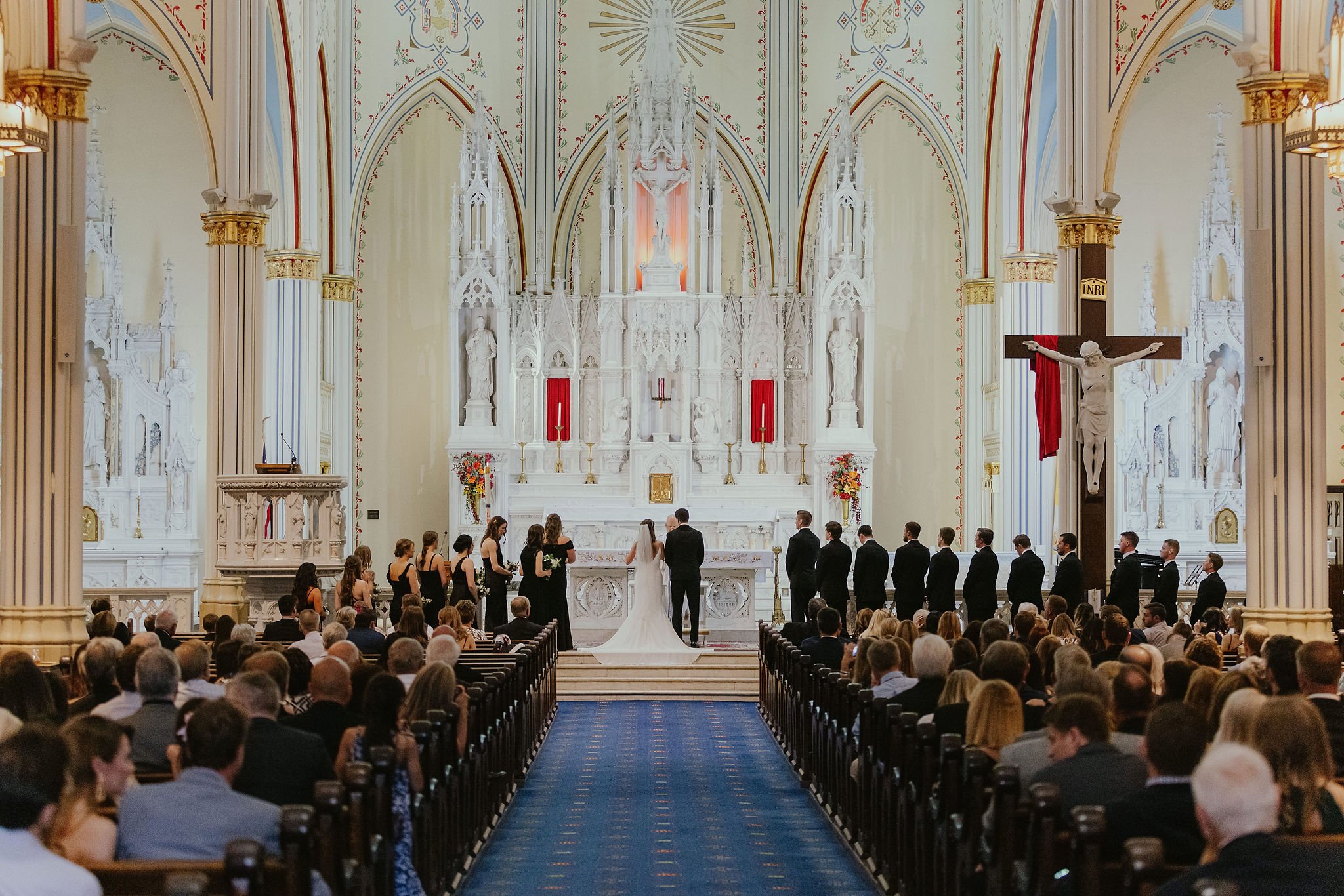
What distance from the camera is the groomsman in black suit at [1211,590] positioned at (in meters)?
13.9

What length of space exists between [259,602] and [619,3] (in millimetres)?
13593

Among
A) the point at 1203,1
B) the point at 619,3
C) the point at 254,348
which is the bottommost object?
the point at 254,348

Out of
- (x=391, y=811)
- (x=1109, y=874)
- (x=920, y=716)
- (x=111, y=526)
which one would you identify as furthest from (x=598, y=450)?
(x=1109, y=874)

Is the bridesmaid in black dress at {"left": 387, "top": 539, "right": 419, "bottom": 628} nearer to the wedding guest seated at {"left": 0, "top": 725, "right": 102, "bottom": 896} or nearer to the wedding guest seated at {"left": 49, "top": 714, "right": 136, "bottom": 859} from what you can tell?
the wedding guest seated at {"left": 49, "top": 714, "right": 136, "bottom": 859}

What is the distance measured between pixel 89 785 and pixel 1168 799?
292cm

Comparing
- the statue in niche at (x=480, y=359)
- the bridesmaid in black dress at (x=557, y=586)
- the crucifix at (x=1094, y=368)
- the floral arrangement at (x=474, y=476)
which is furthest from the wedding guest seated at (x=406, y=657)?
the statue in niche at (x=480, y=359)

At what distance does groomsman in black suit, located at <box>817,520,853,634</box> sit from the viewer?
595 inches

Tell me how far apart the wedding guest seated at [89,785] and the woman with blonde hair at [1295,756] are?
3.02 m

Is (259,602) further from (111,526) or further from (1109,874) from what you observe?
(1109,874)

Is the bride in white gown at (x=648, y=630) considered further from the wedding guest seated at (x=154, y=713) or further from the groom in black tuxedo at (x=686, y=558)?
the wedding guest seated at (x=154, y=713)

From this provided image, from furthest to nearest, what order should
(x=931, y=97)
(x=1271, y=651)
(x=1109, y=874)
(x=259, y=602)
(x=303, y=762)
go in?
(x=931, y=97)
(x=259, y=602)
(x=1271, y=651)
(x=303, y=762)
(x=1109, y=874)

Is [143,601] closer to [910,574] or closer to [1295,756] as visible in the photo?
[910,574]

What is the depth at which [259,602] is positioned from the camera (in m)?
15.2

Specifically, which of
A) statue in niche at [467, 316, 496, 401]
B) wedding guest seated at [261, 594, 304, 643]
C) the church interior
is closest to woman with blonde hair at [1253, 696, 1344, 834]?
the church interior
